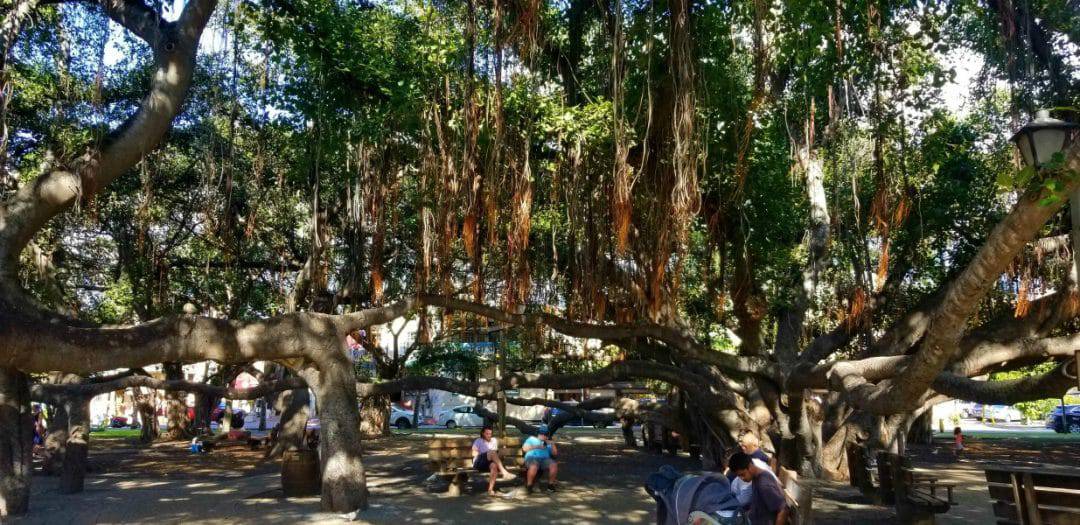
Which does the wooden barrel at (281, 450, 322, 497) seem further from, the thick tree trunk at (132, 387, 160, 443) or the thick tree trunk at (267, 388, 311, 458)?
the thick tree trunk at (132, 387, 160, 443)

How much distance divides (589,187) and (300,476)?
5.22 m

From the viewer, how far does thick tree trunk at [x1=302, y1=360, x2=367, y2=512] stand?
8.16 m

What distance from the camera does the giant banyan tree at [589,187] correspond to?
653cm

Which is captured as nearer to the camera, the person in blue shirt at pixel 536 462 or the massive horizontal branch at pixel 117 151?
the massive horizontal branch at pixel 117 151

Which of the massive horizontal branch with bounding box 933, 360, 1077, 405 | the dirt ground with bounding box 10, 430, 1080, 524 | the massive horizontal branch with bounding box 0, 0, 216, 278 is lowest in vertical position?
the dirt ground with bounding box 10, 430, 1080, 524

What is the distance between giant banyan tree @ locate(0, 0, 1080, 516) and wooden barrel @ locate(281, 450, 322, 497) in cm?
140

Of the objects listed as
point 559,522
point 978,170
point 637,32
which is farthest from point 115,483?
point 978,170

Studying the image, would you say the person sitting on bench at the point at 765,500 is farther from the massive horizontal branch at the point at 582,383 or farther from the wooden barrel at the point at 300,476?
the wooden barrel at the point at 300,476

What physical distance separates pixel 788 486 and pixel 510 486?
19.5 ft

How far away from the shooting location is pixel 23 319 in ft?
22.6

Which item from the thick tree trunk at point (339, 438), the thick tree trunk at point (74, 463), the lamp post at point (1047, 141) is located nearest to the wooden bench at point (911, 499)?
the lamp post at point (1047, 141)

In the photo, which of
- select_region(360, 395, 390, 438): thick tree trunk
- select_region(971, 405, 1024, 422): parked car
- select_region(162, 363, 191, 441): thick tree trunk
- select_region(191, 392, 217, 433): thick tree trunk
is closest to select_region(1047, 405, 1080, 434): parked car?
select_region(971, 405, 1024, 422): parked car

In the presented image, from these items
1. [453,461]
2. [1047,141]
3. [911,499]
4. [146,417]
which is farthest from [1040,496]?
[146,417]

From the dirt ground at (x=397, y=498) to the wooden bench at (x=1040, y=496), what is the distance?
2176mm
